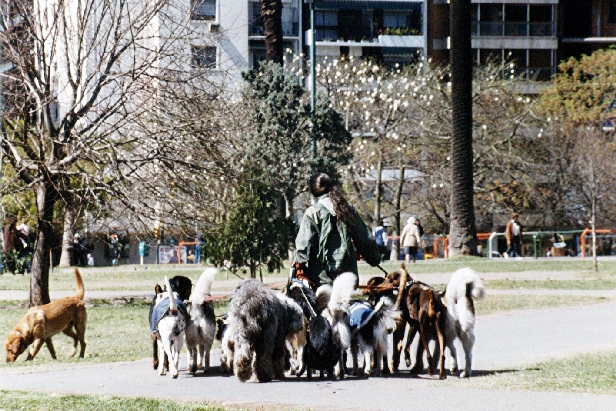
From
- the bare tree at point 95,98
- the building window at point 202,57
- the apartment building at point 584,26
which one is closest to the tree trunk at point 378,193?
the apartment building at point 584,26

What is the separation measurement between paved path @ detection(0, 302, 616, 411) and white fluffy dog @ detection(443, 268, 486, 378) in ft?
1.59

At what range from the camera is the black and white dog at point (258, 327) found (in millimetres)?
10320

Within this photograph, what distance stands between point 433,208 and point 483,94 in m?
5.99

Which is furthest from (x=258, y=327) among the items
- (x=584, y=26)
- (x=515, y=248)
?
(x=584, y=26)

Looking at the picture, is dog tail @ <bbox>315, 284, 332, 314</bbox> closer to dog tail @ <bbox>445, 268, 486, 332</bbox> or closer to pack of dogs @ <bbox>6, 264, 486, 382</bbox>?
pack of dogs @ <bbox>6, 264, 486, 382</bbox>

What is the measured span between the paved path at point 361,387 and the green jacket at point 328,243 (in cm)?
111

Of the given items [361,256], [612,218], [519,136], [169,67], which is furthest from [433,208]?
[361,256]

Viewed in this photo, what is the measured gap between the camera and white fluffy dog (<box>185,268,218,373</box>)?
11.1m

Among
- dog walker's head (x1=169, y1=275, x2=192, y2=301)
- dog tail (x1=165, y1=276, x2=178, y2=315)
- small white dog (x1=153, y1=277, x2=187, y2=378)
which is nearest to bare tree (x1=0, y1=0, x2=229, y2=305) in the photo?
dog walker's head (x1=169, y1=275, x2=192, y2=301)

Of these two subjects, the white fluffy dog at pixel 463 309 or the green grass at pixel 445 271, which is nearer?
the white fluffy dog at pixel 463 309

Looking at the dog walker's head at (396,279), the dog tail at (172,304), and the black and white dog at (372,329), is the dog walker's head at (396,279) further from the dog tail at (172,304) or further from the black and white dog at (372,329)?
the dog tail at (172,304)

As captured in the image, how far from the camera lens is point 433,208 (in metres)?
50.7

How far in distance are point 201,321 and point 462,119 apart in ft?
65.9

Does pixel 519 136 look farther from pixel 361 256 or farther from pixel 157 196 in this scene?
pixel 361 256
